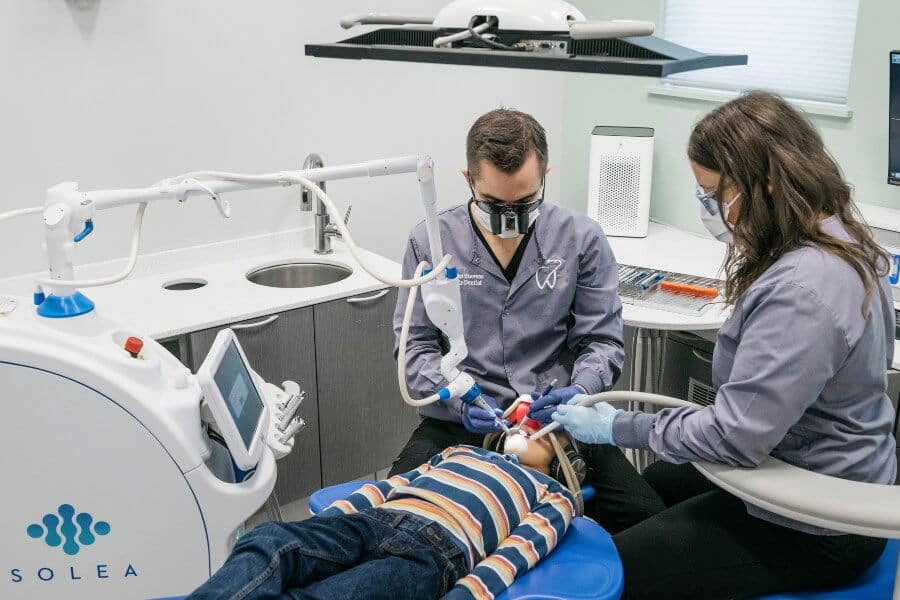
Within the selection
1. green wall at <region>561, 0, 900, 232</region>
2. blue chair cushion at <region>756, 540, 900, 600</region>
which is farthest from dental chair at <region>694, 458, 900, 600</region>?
green wall at <region>561, 0, 900, 232</region>

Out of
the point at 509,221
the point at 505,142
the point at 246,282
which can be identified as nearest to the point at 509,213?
the point at 509,221

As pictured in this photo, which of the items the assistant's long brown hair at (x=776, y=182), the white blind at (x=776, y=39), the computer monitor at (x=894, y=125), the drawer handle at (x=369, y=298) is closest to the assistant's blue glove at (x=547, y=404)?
the assistant's long brown hair at (x=776, y=182)

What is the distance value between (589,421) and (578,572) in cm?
34

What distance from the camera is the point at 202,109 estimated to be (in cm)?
285

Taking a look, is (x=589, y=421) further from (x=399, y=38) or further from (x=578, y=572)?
(x=399, y=38)

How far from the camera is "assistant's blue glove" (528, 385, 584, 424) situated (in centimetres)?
196

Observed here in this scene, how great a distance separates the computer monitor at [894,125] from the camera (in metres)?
2.58

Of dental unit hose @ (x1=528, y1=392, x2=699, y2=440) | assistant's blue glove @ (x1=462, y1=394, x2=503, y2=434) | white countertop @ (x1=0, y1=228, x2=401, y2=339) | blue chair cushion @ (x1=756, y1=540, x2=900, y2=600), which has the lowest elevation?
blue chair cushion @ (x1=756, y1=540, x2=900, y2=600)

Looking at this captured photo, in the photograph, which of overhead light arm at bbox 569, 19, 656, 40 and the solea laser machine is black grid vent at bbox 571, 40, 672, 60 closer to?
overhead light arm at bbox 569, 19, 656, 40

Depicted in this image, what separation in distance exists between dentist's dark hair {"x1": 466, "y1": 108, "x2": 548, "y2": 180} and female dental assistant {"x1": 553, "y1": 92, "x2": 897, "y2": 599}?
42 centimetres

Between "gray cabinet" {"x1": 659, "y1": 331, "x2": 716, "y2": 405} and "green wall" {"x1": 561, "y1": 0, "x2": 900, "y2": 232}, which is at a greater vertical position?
"green wall" {"x1": 561, "y1": 0, "x2": 900, "y2": 232}

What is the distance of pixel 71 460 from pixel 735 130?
1284mm

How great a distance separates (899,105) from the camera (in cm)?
264

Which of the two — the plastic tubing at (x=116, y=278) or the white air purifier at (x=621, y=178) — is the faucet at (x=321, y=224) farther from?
the plastic tubing at (x=116, y=278)
